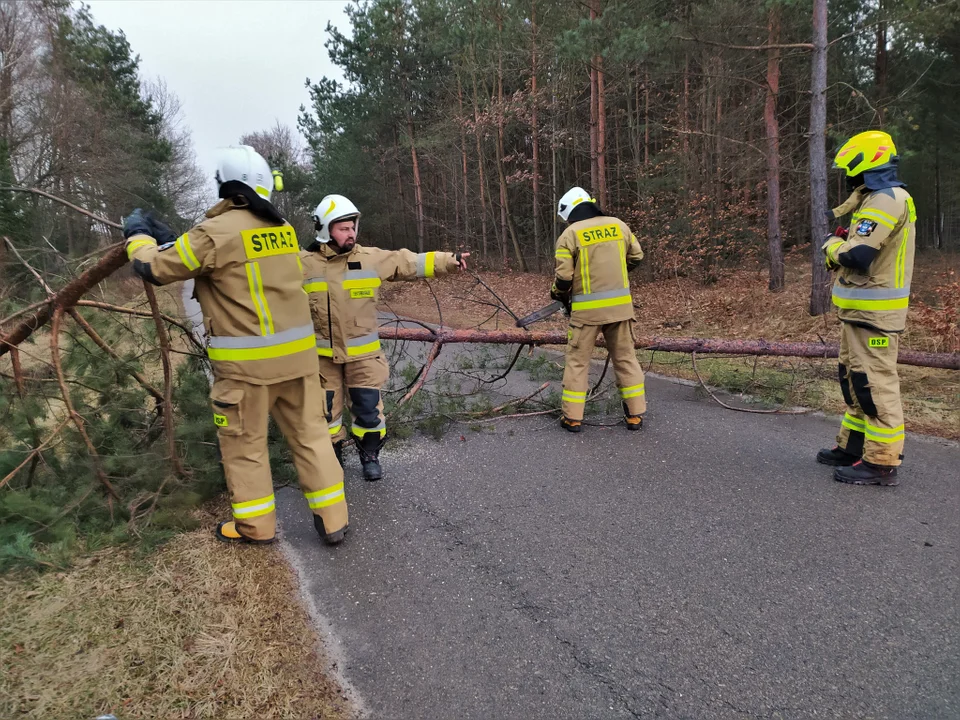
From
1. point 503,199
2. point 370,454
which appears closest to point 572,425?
point 370,454

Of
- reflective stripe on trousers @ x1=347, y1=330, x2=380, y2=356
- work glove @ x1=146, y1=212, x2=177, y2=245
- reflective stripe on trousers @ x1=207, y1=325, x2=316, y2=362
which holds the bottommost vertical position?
reflective stripe on trousers @ x1=347, y1=330, x2=380, y2=356

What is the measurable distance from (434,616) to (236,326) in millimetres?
1791

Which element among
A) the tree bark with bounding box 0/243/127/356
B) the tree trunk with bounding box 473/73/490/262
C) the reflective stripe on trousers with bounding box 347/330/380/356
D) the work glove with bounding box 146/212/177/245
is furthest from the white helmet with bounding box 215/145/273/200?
the tree trunk with bounding box 473/73/490/262

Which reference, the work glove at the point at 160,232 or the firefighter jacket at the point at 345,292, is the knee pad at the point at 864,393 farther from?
the work glove at the point at 160,232

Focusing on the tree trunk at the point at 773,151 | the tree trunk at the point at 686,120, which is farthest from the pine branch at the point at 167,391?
the tree trunk at the point at 686,120

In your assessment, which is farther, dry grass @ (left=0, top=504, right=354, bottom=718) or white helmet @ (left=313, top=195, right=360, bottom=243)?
white helmet @ (left=313, top=195, right=360, bottom=243)

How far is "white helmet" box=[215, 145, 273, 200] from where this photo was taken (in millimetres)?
3062

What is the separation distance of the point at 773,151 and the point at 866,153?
10324 millimetres

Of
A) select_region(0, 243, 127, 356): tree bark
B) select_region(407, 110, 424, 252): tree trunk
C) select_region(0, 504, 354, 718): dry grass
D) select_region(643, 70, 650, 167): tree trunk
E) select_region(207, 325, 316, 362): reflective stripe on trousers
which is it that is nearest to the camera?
select_region(0, 504, 354, 718): dry grass

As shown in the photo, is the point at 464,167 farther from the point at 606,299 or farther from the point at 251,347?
the point at 251,347

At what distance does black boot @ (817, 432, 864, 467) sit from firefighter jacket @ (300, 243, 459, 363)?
3.26 meters

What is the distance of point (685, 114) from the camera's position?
17125mm

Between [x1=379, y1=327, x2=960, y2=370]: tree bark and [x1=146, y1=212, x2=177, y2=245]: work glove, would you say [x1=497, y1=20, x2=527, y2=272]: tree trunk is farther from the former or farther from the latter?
[x1=146, y1=212, x2=177, y2=245]: work glove

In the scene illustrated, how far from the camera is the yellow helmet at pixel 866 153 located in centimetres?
388
